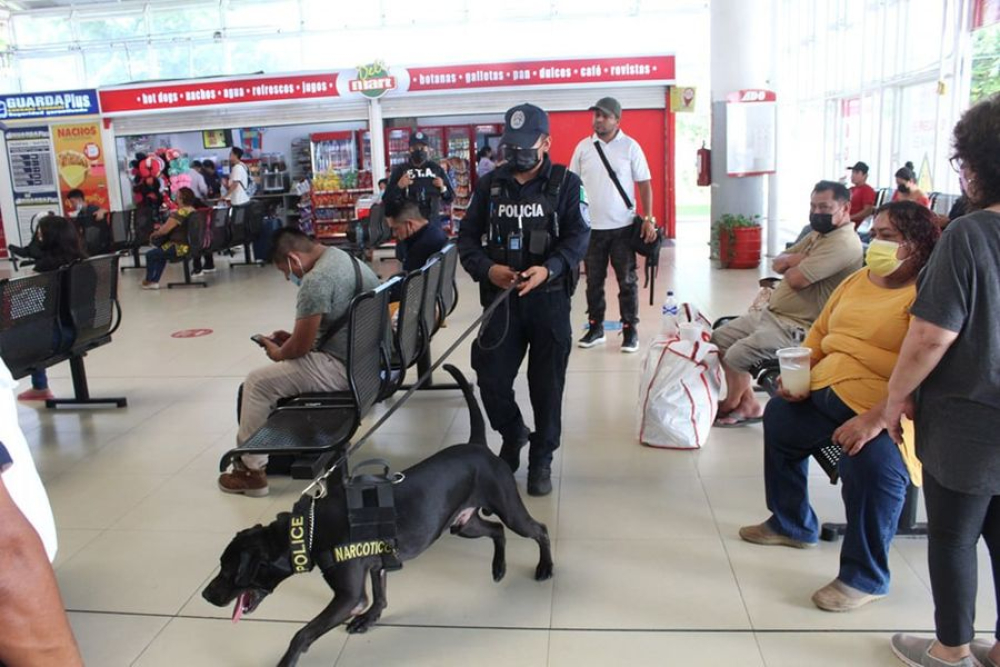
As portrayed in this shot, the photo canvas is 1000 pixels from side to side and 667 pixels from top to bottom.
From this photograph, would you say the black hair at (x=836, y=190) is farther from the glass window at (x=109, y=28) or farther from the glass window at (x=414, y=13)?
the glass window at (x=109, y=28)

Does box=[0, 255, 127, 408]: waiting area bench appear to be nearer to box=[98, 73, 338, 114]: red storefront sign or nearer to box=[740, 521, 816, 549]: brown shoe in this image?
box=[740, 521, 816, 549]: brown shoe

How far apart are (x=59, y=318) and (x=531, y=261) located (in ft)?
9.78

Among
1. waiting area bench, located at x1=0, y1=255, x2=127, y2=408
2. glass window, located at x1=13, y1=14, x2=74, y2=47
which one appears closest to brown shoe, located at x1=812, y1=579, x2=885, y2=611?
waiting area bench, located at x1=0, y1=255, x2=127, y2=408

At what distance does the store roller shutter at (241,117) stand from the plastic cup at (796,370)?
11280 millimetres

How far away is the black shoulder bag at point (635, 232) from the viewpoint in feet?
18.4

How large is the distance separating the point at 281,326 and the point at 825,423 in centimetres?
574

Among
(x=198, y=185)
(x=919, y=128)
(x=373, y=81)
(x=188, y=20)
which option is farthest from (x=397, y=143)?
(x=919, y=128)

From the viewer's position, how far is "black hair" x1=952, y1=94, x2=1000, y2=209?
6.32ft

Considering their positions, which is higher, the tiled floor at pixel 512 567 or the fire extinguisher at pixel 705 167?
the fire extinguisher at pixel 705 167

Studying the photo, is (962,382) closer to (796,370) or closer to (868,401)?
(868,401)

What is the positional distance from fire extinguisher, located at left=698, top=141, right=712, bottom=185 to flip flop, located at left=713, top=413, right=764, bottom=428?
6772 mm

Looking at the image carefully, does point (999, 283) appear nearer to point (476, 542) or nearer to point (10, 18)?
point (476, 542)

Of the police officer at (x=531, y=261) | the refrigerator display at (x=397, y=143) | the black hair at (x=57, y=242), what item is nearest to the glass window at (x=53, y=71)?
the refrigerator display at (x=397, y=143)

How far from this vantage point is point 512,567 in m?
2.93
